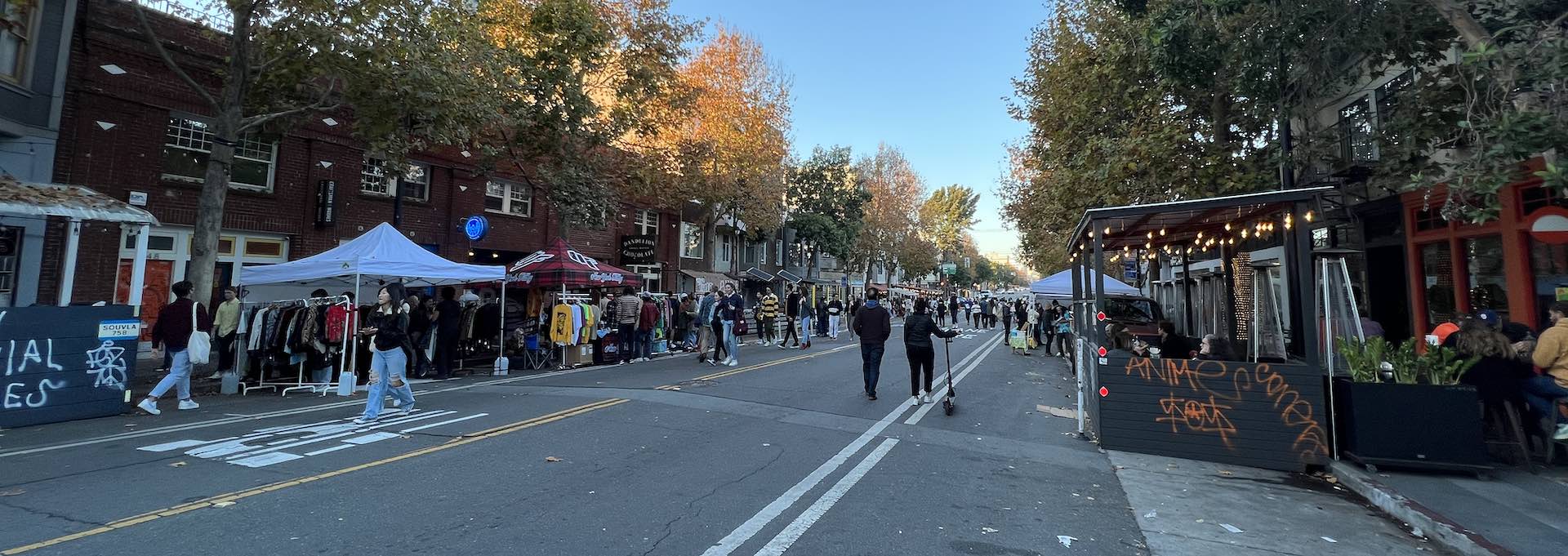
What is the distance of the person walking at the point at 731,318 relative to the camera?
1508cm

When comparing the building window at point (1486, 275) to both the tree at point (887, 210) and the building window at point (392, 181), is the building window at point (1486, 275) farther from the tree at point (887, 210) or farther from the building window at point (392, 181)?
the tree at point (887, 210)

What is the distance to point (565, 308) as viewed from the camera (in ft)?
48.0

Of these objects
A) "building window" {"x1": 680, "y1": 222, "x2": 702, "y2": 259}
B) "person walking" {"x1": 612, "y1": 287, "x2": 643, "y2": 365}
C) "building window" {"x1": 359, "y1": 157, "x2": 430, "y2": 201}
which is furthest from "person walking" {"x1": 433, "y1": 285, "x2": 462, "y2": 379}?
"building window" {"x1": 680, "y1": 222, "x2": 702, "y2": 259}

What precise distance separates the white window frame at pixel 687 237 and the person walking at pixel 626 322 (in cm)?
1580

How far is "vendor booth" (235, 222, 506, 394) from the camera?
1075cm

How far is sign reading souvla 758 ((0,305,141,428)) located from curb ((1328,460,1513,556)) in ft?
45.1

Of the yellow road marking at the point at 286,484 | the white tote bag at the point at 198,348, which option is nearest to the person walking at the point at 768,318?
the yellow road marking at the point at 286,484

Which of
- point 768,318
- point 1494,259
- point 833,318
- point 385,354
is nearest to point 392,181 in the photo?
point 768,318

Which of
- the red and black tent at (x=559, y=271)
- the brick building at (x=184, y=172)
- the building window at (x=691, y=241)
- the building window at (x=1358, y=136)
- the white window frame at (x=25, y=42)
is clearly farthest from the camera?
the building window at (x=691, y=241)

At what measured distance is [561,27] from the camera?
17047mm

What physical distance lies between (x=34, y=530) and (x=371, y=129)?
10.2 m

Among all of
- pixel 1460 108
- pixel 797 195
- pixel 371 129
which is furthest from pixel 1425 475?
pixel 797 195

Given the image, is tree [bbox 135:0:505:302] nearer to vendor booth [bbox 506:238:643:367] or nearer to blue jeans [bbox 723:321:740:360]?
vendor booth [bbox 506:238:643:367]

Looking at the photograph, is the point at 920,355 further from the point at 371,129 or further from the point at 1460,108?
the point at 371,129
